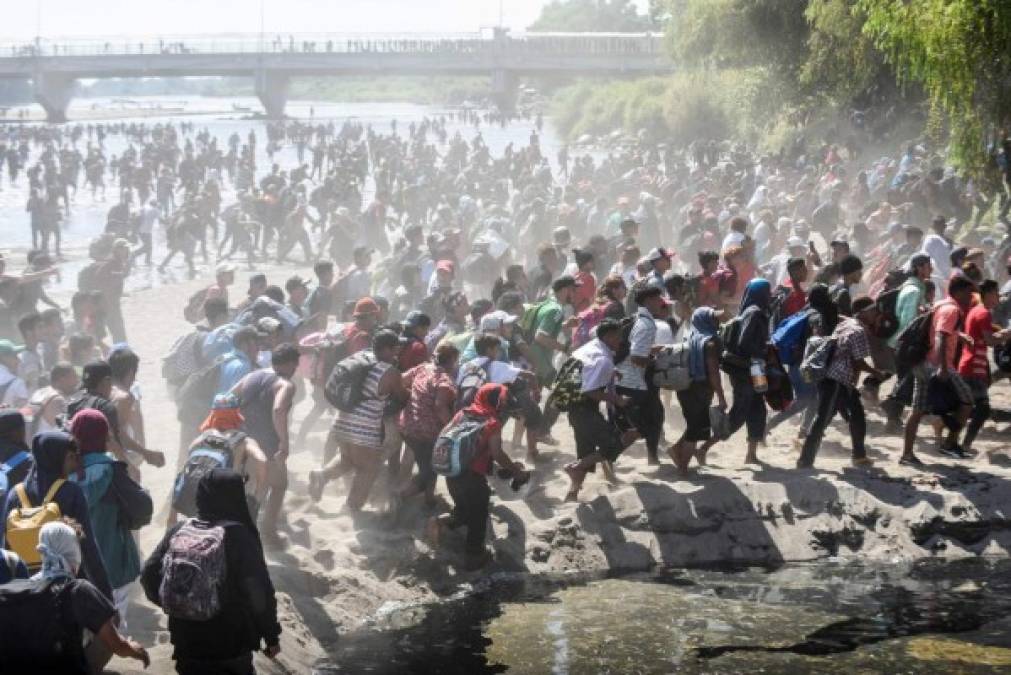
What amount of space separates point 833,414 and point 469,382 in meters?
2.80

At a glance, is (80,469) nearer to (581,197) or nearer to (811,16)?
(811,16)

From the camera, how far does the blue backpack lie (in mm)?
11492

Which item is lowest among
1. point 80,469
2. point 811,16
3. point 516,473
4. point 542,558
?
point 542,558

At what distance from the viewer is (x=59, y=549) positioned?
6137 millimetres

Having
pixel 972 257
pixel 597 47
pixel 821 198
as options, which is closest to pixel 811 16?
pixel 821 198

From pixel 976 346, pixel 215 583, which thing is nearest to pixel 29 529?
pixel 215 583

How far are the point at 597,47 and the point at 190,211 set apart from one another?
6133 centimetres

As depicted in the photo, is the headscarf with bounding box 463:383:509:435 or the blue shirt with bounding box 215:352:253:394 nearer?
the headscarf with bounding box 463:383:509:435

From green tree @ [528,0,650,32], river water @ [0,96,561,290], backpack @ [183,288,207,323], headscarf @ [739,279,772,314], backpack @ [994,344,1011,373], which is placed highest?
green tree @ [528,0,650,32]

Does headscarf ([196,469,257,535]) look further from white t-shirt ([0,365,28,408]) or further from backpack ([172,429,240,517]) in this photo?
white t-shirt ([0,365,28,408])

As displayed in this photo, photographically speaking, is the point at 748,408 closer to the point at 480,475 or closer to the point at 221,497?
the point at 480,475

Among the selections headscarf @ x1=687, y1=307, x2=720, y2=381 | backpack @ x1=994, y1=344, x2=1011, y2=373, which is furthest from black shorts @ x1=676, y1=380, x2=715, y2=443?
backpack @ x1=994, y1=344, x2=1011, y2=373

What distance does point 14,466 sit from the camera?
7.77 meters

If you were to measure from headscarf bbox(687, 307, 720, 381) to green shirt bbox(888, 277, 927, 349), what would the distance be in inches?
80.9
